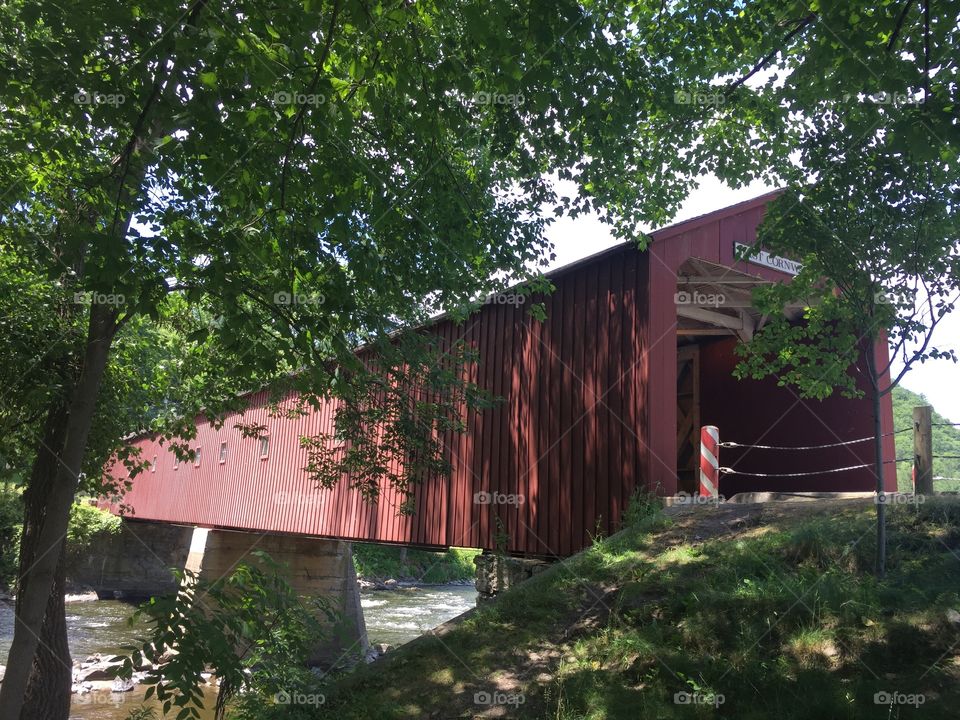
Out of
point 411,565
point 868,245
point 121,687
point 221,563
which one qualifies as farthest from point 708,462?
point 411,565

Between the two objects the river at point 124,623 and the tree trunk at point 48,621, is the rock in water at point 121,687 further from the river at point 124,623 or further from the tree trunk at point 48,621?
the tree trunk at point 48,621

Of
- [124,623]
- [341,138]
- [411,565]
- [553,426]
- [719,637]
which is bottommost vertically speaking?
[411,565]

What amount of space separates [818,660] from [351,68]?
413 cm

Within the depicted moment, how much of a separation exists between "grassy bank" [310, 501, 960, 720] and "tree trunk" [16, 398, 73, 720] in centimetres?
349

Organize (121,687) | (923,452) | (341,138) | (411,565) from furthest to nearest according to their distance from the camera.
A: (411,565)
(121,687)
(923,452)
(341,138)

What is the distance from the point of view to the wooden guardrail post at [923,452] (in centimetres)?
640

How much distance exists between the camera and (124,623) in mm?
10766

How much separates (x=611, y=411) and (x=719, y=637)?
3744mm

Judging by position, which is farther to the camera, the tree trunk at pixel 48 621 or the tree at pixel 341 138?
the tree trunk at pixel 48 621

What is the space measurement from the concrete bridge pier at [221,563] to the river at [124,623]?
1.35 meters

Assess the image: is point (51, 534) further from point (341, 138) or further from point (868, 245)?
point (868, 245)

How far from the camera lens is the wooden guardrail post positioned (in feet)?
21.0

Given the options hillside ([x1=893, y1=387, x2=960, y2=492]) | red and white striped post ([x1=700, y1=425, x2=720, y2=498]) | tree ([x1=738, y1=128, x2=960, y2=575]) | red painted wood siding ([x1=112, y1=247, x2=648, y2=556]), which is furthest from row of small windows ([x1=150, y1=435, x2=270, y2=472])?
hillside ([x1=893, y1=387, x2=960, y2=492])

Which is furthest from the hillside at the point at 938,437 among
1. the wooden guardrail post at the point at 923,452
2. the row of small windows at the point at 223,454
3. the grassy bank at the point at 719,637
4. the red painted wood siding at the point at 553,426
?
the grassy bank at the point at 719,637
